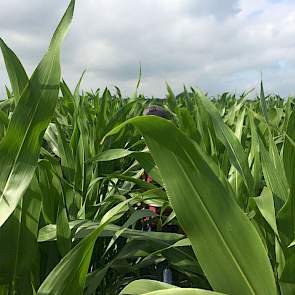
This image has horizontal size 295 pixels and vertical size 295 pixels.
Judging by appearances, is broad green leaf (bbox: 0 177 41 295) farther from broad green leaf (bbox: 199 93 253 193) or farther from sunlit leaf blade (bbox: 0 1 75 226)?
broad green leaf (bbox: 199 93 253 193)

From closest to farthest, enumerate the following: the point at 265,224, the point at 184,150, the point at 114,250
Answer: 1. the point at 184,150
2. the point at 265,224
3. the point at 114,250

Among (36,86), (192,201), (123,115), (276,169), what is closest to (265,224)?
(276,169)

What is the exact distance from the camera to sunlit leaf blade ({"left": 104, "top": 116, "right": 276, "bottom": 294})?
0.46 meters

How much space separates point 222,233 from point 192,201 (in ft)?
0.13

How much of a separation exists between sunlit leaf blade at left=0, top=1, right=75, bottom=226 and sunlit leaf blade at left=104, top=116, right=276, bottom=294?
0.13 metres

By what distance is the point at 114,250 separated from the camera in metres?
0.88

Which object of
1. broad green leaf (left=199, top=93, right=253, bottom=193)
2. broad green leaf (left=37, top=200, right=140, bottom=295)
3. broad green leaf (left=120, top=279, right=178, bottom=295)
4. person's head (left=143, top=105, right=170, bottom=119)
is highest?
person's head (left=143, top=105, right=170, bottom=119)

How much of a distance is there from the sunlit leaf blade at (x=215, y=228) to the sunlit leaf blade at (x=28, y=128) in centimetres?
→ 13

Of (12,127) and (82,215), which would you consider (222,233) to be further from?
(82,215)

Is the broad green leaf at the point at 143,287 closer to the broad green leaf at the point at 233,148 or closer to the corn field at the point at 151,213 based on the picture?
the corn field at the point at 151,213

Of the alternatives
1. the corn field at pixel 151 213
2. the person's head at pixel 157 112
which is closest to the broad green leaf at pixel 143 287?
the corn field at pixel 151 213

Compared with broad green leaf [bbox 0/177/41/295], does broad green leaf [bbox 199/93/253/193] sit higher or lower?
higher

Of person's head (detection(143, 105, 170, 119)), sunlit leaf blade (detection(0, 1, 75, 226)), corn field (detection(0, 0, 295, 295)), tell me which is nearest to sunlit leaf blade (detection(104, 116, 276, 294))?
corn field (detection(0, 0, 295, 295))

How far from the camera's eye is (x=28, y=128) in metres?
0.48
